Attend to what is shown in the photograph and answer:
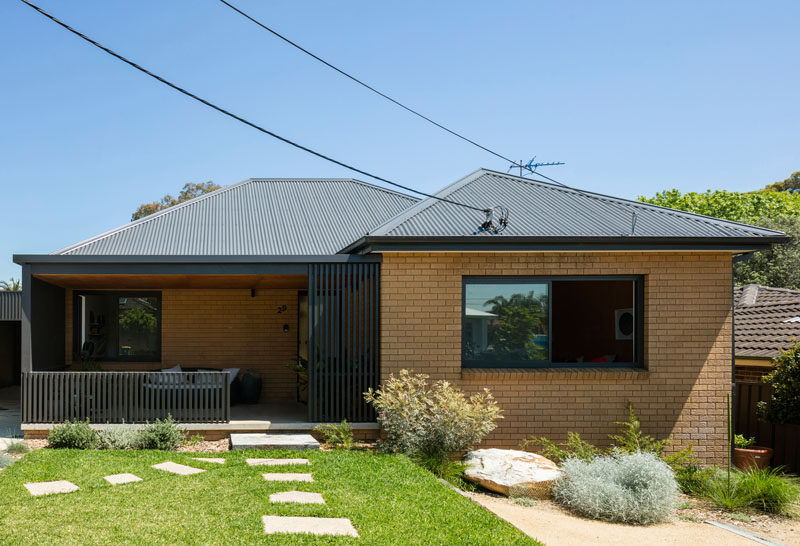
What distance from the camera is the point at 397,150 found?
1527cm

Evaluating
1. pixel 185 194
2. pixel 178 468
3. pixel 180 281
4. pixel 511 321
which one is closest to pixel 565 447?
pixel 511 321

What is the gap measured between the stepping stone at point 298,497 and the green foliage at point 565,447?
14.1ft

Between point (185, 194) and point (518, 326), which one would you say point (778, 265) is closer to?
point (518, 326)

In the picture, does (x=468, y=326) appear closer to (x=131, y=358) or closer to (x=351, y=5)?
(x=351, y=5)

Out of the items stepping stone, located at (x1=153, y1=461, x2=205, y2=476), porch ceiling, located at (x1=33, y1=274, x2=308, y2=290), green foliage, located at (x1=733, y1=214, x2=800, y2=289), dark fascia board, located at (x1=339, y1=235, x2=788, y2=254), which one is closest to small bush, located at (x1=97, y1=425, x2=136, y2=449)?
stepping stone, located at (x1=153, y1=461, x2=205, y2=476)

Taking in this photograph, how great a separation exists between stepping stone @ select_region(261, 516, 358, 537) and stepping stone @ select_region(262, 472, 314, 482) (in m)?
1.54

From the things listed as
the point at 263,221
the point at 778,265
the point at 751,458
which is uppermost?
the point at 263,221

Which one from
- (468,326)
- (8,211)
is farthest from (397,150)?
(8,211)

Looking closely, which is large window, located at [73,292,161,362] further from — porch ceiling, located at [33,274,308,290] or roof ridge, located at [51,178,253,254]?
roof ridge, located at [51,178,253,254]

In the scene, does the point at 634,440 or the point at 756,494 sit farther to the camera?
the point at 634,440

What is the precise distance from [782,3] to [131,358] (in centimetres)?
1496

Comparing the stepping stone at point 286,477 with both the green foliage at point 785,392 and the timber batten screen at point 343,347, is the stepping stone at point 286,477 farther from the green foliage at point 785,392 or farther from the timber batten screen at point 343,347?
the green foliage at point 785,392

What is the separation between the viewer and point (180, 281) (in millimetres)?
13359

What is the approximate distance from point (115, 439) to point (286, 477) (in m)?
3.50
